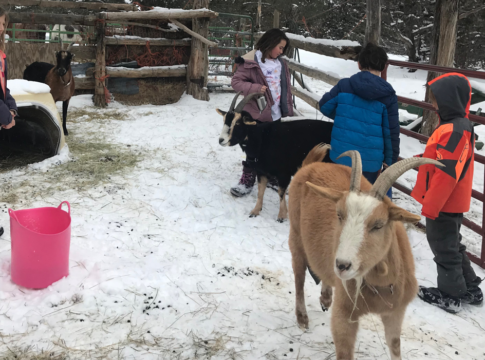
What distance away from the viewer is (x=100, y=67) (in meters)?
9.81

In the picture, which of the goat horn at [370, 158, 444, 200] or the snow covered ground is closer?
the goat horn at [370, 158, 444, 200]

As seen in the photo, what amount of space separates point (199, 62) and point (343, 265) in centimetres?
951

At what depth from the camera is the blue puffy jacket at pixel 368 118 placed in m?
3.88

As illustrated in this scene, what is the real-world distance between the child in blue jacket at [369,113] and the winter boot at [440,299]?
128cm

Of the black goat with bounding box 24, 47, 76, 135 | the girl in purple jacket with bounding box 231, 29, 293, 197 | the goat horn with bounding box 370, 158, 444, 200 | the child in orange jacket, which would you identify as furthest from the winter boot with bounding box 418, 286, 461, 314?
the black goat with bounding box 24, 47, 76, 135

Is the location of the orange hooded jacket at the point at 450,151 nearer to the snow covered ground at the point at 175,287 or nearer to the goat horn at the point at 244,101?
the snow covered ground at the point at 175,287

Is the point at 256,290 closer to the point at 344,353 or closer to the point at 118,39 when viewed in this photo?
the point at 344,353

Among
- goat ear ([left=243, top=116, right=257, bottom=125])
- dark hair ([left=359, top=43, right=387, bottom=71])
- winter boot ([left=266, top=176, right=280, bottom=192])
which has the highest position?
dark hair ([left=359, top=43, right=387, bottom=71])

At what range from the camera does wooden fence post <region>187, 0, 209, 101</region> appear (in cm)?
1045

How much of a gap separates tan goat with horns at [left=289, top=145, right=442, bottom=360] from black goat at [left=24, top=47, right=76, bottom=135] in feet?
20.4

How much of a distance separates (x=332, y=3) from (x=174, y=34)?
13.9m

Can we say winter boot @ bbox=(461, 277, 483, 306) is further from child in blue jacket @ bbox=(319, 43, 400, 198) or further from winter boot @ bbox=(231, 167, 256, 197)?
winter boot @ bbox=(231, 167, 256, 197)

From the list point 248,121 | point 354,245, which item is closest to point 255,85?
point 248,121

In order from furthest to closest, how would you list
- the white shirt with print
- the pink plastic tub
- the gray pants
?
the white shirt with print, the gray pants, the pink plastic tub
